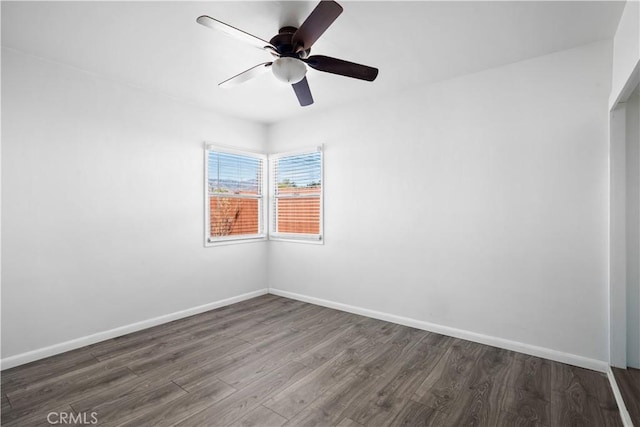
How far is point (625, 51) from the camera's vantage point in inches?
80.2

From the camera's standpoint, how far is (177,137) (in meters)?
3.77

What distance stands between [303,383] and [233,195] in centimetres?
282

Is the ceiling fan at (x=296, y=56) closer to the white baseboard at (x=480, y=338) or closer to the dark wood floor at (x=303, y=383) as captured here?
the dark wood floor at (x=303, y=383)

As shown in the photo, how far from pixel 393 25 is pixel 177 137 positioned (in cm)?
272

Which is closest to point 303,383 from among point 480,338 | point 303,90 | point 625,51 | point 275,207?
point 480,338

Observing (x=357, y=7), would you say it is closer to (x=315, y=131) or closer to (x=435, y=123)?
(x=435, y=123)

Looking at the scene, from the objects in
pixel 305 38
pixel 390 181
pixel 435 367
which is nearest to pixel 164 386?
pixel 435 367

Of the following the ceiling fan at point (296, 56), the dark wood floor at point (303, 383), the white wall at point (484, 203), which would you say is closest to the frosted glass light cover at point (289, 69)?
the ceiling fan at point (296, 56)

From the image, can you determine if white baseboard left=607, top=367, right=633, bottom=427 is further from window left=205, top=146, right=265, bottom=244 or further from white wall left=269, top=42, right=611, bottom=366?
window left=205, top=146, right=265, bottom=244

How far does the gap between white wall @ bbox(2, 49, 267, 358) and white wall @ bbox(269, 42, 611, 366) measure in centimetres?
176

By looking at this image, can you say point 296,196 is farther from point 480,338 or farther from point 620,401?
point 620,401

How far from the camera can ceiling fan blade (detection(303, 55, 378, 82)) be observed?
227 cm

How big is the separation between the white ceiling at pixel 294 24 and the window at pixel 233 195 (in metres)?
1.22

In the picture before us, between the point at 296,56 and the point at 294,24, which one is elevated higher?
the point at 294,24
